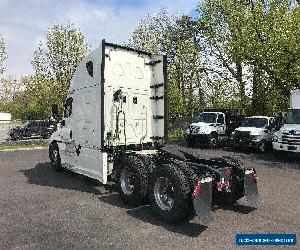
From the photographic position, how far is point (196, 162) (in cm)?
823

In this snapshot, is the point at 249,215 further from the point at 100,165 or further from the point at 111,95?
the point at 111,95

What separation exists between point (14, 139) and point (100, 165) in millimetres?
21851

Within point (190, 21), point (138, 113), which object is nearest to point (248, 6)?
point (190, 21)

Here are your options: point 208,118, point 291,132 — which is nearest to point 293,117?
point 291,132

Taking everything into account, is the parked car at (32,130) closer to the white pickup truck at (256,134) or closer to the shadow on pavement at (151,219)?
the white pickup truck at (256,134)

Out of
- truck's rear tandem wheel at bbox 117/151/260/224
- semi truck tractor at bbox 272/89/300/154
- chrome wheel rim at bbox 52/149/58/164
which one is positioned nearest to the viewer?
truck's rear tandem wheel at bbox 117/151/260/224

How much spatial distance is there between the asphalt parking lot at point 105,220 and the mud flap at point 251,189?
0.28 metres

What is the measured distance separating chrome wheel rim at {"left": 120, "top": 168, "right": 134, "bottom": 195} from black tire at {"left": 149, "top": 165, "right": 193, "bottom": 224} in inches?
47.2

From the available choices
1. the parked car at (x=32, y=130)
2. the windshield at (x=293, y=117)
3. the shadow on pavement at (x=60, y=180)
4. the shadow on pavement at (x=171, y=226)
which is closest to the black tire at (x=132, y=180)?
the shadow on pavement at (x=171, y=226)

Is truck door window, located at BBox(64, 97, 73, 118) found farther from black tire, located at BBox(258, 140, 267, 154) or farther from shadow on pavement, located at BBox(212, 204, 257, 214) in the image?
black tire, located at BBox(258, 140, 267, 154)

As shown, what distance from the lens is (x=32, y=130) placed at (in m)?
29.8

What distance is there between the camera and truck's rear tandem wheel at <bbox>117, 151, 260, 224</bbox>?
6.78 meters

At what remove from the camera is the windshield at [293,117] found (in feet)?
58.0

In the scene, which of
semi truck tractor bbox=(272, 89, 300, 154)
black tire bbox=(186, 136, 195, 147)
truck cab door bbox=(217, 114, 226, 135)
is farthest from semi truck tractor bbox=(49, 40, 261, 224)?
truck cab door bbox=(217, 114, 226, 135)
